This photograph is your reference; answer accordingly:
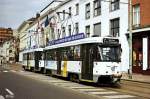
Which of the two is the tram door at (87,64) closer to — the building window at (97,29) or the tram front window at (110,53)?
the tram front window at (110,53)

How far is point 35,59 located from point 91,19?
9.53 meters

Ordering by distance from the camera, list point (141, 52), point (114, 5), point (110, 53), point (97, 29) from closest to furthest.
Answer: point (110, 53)
point (141, 52)
point (114, 5)
point (97, 29)

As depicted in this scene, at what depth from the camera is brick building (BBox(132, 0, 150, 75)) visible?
40500 mm

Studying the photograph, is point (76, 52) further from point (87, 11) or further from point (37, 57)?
Result: point (87, 11)

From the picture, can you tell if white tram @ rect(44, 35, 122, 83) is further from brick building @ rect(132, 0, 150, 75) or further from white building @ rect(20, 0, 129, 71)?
brick building @ rect(132, 0, 150, 75)

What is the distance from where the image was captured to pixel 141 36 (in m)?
41.7

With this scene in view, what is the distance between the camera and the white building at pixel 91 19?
44.8 meters

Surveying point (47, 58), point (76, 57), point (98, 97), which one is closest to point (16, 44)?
point (47, 58)

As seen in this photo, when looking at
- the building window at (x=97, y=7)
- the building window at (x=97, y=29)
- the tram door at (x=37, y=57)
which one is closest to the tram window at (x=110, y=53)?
the tram door at (x=37, y=57)

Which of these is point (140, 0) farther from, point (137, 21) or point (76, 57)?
point (76, 57)

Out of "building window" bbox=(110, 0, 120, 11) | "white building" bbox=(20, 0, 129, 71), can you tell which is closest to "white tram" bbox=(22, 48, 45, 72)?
"white building" bbox=(20, 0, 129, 71)

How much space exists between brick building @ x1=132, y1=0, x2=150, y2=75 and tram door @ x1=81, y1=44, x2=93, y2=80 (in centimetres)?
1340

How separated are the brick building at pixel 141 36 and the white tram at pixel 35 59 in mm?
9729

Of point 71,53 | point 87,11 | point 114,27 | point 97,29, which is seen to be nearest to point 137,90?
point 71,53
